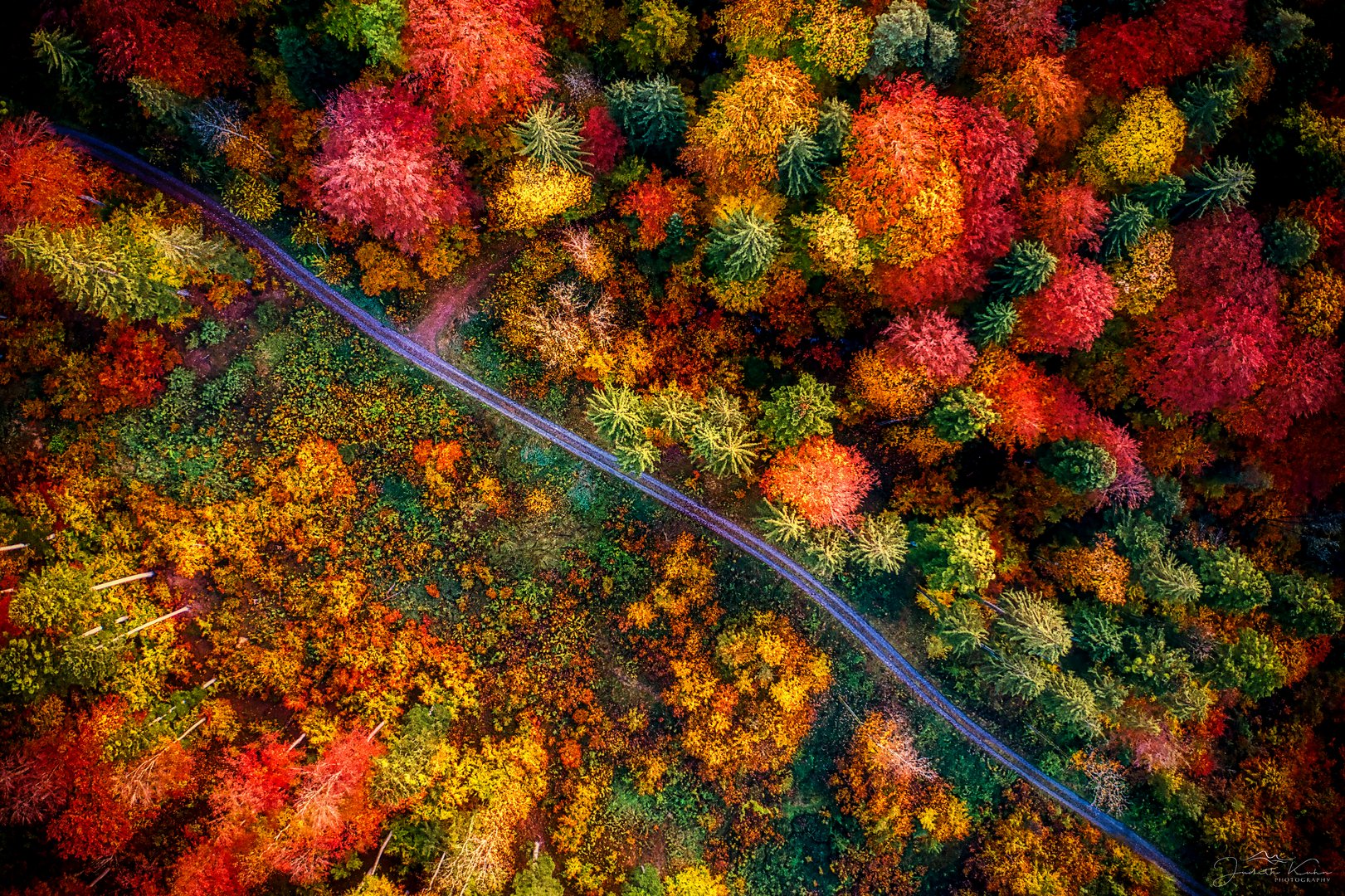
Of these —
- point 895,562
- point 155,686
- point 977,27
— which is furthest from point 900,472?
point 155,686

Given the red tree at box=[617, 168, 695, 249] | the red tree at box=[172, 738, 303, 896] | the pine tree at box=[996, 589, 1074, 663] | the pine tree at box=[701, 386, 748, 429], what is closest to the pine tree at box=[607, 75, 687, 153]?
the red tree at box=[617, 168, 695, 249]

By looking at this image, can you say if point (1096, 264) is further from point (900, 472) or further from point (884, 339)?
point (900, 472)

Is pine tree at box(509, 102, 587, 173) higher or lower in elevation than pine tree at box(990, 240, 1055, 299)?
higher

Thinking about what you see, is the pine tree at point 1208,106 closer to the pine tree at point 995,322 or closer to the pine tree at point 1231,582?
the pine tree at point 995,322

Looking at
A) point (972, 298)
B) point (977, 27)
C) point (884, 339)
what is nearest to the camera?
point (977, 27)

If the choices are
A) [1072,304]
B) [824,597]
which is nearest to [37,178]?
[824,597]

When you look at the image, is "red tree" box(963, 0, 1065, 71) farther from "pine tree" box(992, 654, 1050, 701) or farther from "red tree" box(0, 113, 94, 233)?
"red tree" box(0, 113, 94, 233)

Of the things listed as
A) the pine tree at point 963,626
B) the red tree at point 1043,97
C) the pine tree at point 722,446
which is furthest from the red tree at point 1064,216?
the pine tree at point 963,626

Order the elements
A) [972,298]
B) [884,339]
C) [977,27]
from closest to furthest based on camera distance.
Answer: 1. [977,27]
2. [972,298]
3. [884,339]
